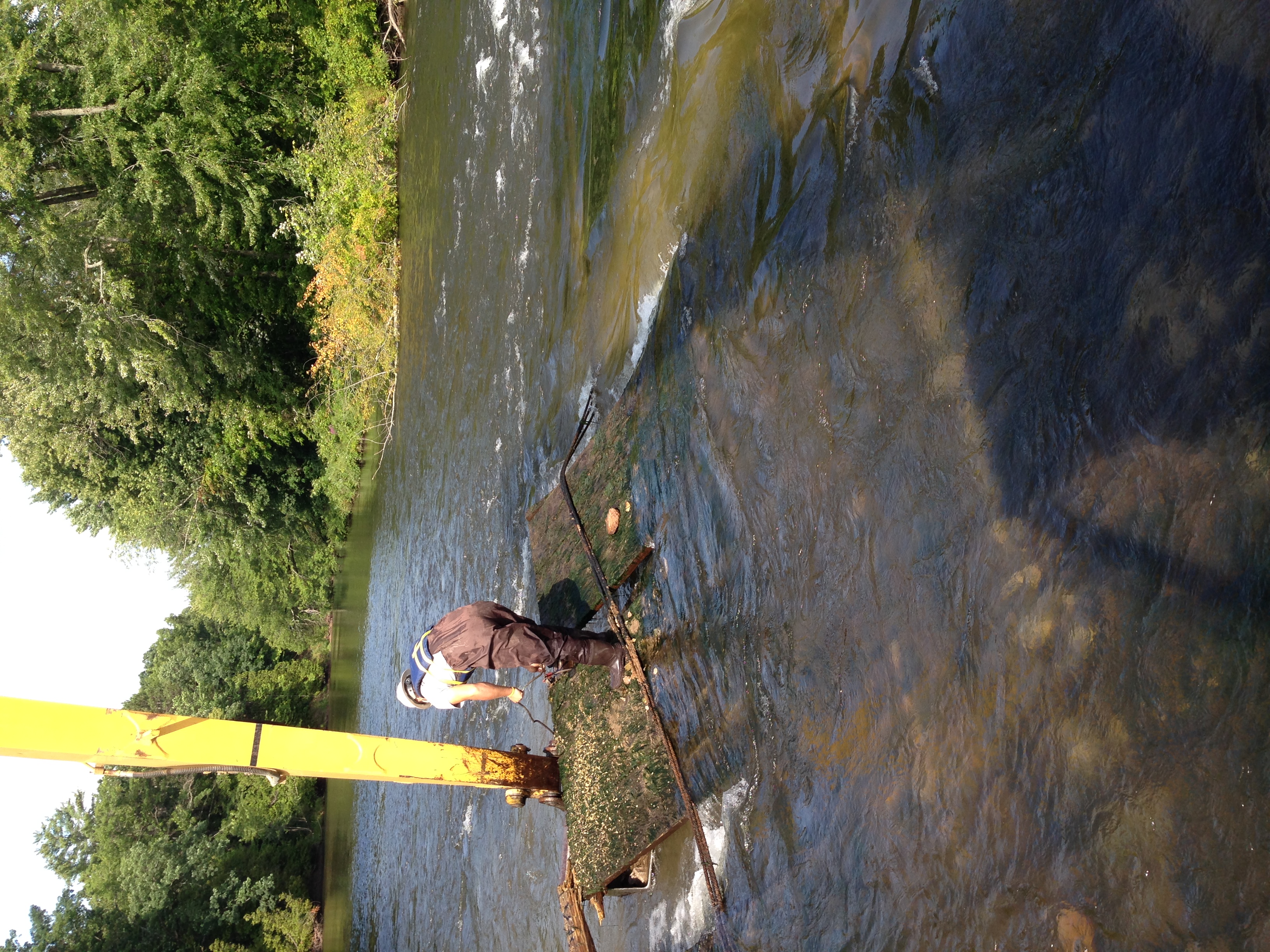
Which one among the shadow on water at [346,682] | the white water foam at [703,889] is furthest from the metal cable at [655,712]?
the shadow on water at [346,682]

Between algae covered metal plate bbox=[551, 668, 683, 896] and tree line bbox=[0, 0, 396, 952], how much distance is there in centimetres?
1022

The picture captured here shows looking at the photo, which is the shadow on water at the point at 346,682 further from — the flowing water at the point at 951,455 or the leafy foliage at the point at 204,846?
the flowing water at the point at 951,455

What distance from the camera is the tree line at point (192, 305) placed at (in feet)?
53.2

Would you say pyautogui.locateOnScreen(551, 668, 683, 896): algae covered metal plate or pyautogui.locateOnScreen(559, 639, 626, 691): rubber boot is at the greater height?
pyautogui.locateOnScreen(559, 639, 626, 691): rubber boot

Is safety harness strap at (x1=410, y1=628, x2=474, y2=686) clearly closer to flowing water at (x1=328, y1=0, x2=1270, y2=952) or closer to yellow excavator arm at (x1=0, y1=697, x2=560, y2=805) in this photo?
yellow excavator arm at (x1=0, y1=697, x2=560, y2=805)

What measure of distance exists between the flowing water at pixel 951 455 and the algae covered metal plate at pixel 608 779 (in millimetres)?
297

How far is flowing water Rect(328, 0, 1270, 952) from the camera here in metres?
2.79

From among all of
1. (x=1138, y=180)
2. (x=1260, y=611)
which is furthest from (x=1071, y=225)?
(x=1260, y=611)

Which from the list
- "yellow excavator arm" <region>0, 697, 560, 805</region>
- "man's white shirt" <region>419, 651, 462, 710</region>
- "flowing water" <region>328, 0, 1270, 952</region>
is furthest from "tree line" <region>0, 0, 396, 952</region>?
"flowing water" <region>328, 0, 1270, 952</region>

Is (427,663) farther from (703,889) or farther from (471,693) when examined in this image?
(703,889)

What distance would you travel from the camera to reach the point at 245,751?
5445 millimetres

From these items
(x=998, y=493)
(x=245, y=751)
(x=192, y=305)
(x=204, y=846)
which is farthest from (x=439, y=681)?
(x=204, y=846)

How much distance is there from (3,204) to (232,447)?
6.48 meters

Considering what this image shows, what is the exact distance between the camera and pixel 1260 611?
2.64m
